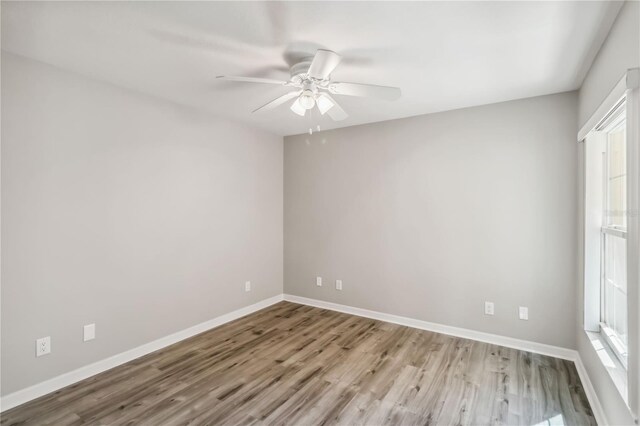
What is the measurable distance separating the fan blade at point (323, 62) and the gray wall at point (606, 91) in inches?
55.2

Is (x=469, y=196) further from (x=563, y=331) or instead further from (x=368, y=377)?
(x=368, y=377)

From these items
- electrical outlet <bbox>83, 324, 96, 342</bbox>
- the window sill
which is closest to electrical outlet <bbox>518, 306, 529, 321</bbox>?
the window sill

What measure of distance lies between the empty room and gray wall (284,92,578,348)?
0.02 meters

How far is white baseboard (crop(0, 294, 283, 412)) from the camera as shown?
2205 millimetres

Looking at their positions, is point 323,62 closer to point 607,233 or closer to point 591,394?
point 607,233

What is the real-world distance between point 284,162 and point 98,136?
241 cm

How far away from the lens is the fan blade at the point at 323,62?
1.80 meters

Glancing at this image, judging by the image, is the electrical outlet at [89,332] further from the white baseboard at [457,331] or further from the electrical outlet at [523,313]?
the electrical outlet at [523,313]

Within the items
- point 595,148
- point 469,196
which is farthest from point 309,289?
point 595,148

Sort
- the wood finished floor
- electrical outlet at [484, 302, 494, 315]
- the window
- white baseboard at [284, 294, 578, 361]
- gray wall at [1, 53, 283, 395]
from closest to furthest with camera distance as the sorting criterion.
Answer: the window < the wood finished floor < gray wall at [1, 53, 283, 395] < white baseboard at [284, 294, 578, 361] < electrical outlet at [484, 302, 494, 315]

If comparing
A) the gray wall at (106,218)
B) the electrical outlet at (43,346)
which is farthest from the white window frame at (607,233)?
the electrical outlet at (43,346)

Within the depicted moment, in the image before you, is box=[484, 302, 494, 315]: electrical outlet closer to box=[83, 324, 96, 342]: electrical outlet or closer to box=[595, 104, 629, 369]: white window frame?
box=[595, 104, 629, 369]: white window frame

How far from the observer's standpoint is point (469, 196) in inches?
131

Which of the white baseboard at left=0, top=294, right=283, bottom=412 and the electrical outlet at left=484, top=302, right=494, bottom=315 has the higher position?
the electrical outlet at left=484, top=302, right=494, bottom=315
